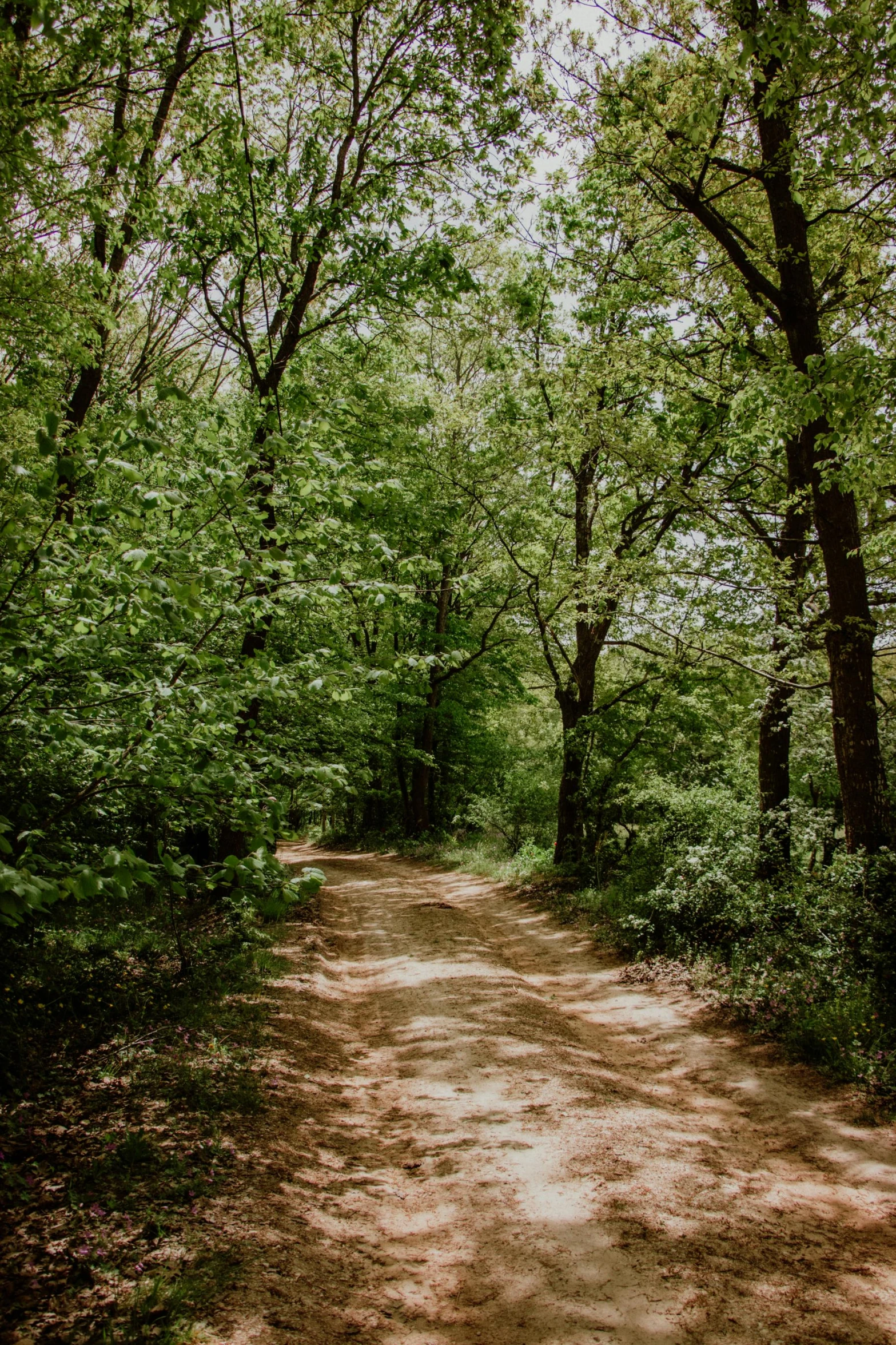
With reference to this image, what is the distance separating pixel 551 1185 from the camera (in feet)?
14.3

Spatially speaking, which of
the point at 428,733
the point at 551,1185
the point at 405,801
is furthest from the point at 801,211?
the point at 405,801

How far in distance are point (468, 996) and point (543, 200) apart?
1410 cm

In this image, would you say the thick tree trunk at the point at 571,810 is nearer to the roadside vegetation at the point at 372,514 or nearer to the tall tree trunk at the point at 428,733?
the roadside vegetation at the point at 372,514

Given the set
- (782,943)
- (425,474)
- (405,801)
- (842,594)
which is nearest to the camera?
(842,594)

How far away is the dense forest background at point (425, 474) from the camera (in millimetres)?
3980

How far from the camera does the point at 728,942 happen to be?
8.72 m

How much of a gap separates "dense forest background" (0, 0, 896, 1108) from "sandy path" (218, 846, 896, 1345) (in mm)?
1101

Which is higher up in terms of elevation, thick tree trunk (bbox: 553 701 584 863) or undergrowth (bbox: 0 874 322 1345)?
thick tree trunk (bbox: 553 701 584 863)

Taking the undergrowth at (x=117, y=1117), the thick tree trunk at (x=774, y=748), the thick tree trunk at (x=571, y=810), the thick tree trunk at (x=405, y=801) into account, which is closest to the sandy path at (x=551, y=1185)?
the undergrowth at (x=117, y=1117)

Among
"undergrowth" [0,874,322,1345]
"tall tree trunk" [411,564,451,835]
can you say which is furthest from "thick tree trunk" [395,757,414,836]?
"undergrowth" [0,874,322,1345]

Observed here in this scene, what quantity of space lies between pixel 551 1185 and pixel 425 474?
15820 mm

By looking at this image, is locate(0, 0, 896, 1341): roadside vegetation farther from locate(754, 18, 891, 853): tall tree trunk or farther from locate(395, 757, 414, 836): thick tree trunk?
locate(395, 757, 414, 836): thick tree trunk

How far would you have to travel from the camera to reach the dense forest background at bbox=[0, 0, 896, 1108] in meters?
3.98

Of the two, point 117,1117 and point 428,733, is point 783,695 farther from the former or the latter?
point 428,733
